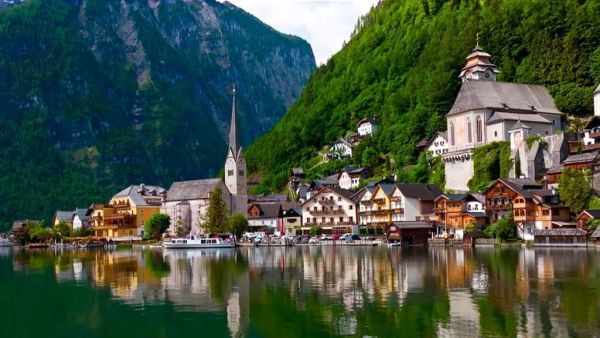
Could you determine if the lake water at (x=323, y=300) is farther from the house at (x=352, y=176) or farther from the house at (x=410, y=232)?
the house at (x=352, y=176)

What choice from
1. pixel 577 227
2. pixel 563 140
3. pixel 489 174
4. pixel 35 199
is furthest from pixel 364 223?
pixel 35 199

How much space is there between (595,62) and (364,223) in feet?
119

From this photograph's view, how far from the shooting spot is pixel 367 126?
5187 inches

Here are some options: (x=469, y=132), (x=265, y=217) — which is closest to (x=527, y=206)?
(x=469, y=132)

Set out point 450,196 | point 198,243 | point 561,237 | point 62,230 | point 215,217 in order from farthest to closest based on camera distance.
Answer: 1. point 62,230
2. point 215,217
3. point 198,243
4. point 450,196
5. point 561,237

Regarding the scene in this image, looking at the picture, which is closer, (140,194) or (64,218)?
(140,194)

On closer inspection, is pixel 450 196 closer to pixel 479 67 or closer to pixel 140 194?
pixel 479 67

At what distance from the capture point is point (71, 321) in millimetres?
29797

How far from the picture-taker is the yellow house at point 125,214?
128250mm

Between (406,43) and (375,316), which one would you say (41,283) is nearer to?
(375,316)

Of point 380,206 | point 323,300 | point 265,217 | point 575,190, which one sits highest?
point 575,190

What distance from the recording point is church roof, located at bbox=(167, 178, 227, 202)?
120000mm

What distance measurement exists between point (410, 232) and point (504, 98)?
2448cm

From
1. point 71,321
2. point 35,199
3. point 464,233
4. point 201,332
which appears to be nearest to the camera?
point 201,332
